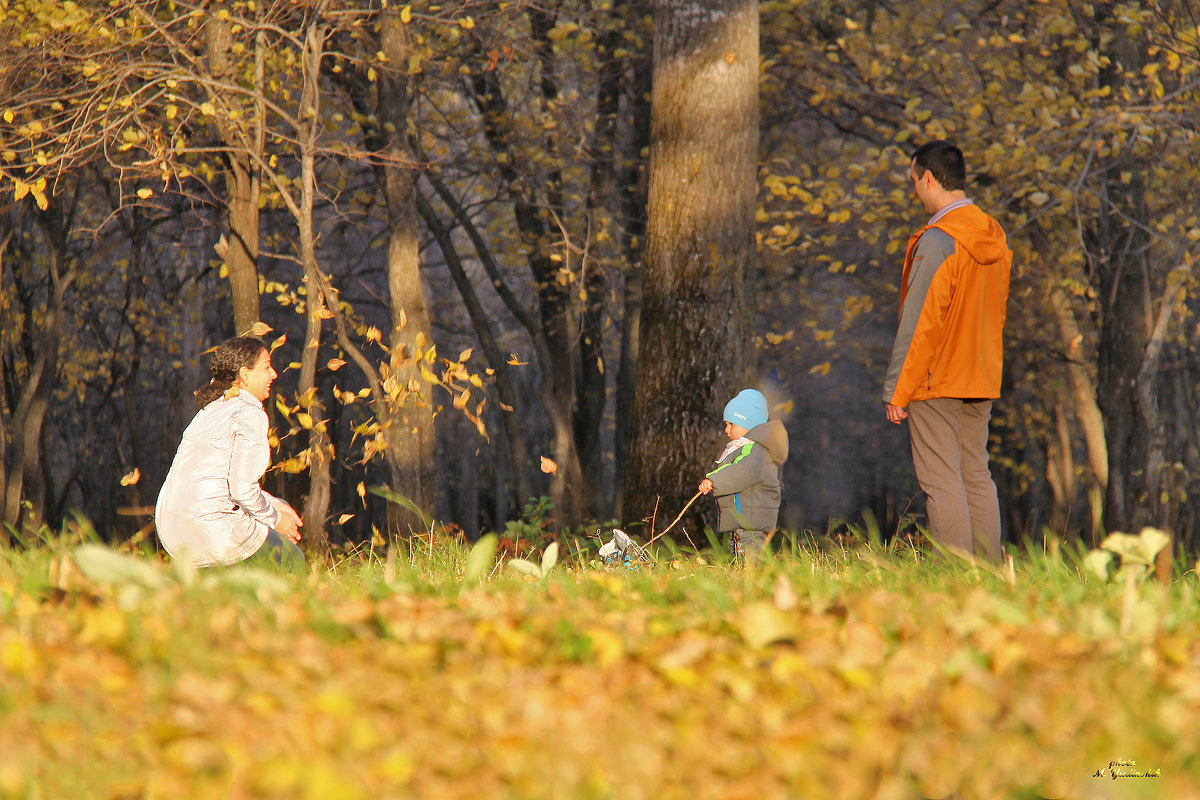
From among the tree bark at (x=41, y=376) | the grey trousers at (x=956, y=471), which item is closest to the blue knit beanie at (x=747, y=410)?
the grey trousers at (x=956, y=471)

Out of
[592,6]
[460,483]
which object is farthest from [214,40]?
[460,483]

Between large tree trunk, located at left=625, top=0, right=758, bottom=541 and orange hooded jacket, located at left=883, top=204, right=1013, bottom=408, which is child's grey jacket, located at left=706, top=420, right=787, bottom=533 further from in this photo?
orange hooded jacket, located at left=883, top=204, right=1013, bottom=408

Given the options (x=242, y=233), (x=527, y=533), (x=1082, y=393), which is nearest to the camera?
→ (x=242, y=233)

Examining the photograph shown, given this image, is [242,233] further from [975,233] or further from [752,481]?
[975,233]

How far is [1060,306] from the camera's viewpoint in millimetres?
14039

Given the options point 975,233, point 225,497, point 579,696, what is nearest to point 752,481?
point 975,233

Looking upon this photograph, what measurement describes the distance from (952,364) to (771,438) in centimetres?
154

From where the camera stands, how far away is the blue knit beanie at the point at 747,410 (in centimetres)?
621

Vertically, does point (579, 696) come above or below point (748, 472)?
above

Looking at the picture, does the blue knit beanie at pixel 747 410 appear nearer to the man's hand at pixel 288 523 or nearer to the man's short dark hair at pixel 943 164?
the man's short dark hair at pixel 943 164

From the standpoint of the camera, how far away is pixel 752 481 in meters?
6.14

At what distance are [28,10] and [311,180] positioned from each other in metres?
3.38

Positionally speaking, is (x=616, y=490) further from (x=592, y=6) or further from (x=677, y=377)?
(x=677, y=377)

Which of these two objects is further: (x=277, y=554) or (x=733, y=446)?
(x=733, y=446)
